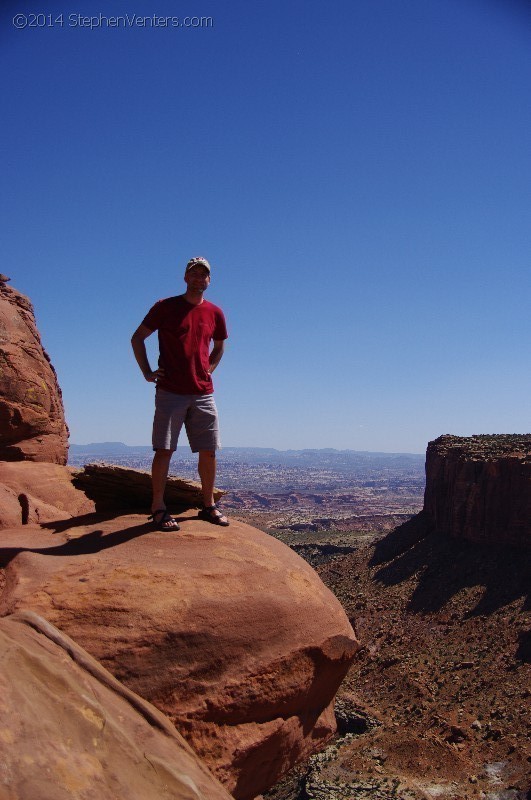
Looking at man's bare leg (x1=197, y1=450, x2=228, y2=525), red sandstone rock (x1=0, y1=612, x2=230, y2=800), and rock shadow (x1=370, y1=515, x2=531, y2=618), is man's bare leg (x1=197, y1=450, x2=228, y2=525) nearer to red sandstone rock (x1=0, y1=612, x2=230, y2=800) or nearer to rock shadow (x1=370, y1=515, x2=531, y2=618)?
red sandstone rock (x1=0, y1=612, x2=230, y2=800)

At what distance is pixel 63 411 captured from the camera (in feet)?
44.9

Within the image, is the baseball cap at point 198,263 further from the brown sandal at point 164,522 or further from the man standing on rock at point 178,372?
the brown sandal at point 164,522

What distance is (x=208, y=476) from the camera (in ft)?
25.6

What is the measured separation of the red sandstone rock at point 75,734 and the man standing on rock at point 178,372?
2.66 meters

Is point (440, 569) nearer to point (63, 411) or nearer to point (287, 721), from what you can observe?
point (63, 411)

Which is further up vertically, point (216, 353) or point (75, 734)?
point (216, 353)

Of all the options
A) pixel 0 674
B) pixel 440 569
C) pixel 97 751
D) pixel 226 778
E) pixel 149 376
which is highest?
pixel 149 376

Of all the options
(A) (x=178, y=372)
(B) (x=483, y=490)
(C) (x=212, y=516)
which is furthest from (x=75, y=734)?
(B) (x=483, y=490)

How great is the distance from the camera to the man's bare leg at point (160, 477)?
7.22 m

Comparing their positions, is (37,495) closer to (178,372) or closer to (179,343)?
(178,372)

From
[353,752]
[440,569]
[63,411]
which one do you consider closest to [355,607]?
[440,569]

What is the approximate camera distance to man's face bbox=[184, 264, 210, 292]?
7.38 metres

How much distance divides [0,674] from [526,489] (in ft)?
159

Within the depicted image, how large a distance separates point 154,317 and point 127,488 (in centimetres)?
257
